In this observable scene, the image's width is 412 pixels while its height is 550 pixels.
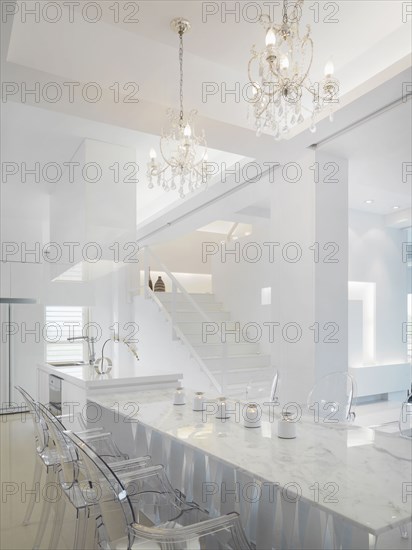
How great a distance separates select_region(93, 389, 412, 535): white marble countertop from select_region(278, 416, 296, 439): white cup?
0.03 metres

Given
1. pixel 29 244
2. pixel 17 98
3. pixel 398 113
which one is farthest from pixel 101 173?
pixel 29 244

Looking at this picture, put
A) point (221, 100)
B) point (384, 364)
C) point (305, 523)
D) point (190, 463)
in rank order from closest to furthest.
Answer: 1. point (305, 523)
2. point (190, 463)
3. point (221, 100)
4. point (384, 364)

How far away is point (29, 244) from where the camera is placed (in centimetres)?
779

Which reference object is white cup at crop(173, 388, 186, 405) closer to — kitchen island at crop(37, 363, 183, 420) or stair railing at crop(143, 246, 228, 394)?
kitchen island at crop(37, 363, 183, 420)

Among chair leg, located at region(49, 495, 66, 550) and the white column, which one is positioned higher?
the white column

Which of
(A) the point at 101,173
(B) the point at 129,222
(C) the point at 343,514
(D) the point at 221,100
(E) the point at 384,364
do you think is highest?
(D) the point at 221,100

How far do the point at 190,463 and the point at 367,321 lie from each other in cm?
534

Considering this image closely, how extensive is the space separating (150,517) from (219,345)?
4.20 metres

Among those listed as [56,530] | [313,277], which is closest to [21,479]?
[56,530]

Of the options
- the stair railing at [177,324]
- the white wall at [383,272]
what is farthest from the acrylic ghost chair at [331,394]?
the white wall at [383,272]

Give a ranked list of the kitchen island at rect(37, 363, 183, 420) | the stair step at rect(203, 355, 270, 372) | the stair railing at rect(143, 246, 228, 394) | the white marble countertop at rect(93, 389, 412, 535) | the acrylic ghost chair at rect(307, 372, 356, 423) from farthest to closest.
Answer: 1. the stair step at rect(203, 355, 270, 372)
2. the stair railing at rect(143, 246, 228, 394)
3. the kitchen island at rect(37, 363, 183, 420)
4. the acrylic ghost chair at rect(307, 372, 356, 423)
5. the white marble countertop at rect(93, 389, 412, 535)

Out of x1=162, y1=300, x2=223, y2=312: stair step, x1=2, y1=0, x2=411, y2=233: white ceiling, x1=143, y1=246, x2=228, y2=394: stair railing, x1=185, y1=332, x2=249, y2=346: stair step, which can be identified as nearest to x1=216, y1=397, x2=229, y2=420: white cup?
x1=2, y1=0, x2=411, y2=233: white ceiling

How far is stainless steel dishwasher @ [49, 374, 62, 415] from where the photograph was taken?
4551 mm

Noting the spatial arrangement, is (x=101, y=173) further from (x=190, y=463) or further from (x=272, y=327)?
(x=190, y=463)
